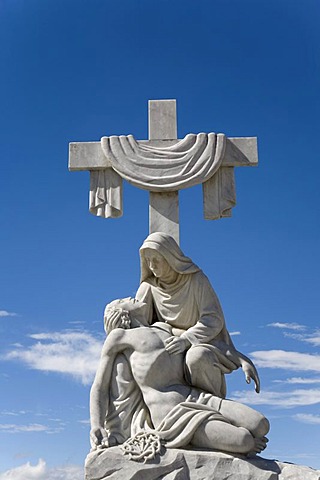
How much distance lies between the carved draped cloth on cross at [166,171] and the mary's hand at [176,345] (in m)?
1.73

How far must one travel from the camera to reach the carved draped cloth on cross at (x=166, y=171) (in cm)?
754

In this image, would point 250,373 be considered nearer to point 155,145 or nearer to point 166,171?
point 166,171

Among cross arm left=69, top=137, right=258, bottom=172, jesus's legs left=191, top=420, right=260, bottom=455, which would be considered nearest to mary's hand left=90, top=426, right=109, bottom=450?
jesus's legs left=191, top=420, right=260, bottom=455

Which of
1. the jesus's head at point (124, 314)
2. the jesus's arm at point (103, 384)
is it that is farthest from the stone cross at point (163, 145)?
the jesus's arm at point (103, 384)

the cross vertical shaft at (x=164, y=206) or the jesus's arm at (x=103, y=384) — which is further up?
the cross vertical shaft at (x=164, y=206)

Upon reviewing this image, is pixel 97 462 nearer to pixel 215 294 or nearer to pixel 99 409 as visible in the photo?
pixel 99 409

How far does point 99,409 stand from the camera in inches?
241

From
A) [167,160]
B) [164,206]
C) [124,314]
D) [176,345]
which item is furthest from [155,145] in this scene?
[176,345]

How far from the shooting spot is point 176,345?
21.0 ft

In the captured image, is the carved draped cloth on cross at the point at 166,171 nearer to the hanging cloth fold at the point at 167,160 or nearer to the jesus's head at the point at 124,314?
the hanging cloth fold at the point at 167,160

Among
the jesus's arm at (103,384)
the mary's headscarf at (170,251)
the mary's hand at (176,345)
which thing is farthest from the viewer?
the mary's headscarf at (170,251)

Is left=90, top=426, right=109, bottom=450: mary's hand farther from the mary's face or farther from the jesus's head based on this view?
the mary's face

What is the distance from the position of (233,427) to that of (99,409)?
1.26 metres

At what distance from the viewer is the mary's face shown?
6.80 m
